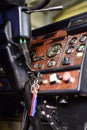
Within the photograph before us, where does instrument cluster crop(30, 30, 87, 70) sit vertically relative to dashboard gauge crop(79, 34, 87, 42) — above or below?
below

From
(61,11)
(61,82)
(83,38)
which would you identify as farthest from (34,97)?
(61,11)

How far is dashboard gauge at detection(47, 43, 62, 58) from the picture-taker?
1.43 metres

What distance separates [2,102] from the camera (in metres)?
1.97

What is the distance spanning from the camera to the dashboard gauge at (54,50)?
1.43 m

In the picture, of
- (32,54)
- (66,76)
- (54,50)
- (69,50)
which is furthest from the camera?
(32,54)

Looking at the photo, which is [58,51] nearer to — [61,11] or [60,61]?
[60,61]

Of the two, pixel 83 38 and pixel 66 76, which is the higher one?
pixel 83 38

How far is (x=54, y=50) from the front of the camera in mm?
1463

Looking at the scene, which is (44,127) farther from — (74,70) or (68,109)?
(74,70)

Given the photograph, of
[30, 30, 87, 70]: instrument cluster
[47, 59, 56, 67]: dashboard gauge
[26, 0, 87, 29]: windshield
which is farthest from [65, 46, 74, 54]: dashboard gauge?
[26, 0, 87, 29]: windshield

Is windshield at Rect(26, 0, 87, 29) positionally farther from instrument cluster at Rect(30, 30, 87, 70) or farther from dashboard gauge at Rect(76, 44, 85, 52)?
dashboard gauge at Rect(76, 44, 85, 52)

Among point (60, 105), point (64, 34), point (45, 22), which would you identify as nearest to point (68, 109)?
point (60, 105)

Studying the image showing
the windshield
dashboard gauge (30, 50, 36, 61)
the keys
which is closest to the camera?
Result: the keys

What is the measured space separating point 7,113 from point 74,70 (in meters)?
0.92
